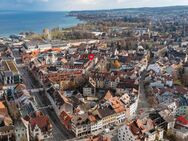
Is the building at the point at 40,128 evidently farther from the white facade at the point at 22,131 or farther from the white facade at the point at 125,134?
the white facade at the point at 125,134

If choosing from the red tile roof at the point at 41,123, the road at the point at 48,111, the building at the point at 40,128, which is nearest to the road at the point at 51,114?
the road at the point at 48,111

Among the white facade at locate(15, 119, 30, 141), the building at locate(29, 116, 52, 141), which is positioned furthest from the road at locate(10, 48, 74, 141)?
the white facade at locate(15, 119, 30, 141)

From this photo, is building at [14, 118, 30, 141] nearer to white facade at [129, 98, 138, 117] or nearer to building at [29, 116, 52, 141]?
building at [29, 116, 52, 141]

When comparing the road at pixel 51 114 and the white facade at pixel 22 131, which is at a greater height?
the white facade at pixel 22 131

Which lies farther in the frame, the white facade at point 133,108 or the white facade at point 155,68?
the white facade at point 155,68

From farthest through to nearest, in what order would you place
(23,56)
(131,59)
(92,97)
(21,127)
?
1. (23,56)
2. (131,59)
3. (92,97)
4. (21,127)

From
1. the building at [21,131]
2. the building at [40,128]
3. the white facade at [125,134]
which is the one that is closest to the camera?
the building at [21,131]

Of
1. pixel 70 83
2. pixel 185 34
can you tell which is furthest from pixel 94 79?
pixel 185 34

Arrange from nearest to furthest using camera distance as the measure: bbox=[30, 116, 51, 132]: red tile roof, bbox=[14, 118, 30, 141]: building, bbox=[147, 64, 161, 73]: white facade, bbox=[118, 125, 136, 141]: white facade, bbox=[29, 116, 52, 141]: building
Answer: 1. bbox=[14, 118, 30, 141]: building
2. bbox=[118, 125, 136, 141]: white facade
3. bbox=[29, 116, 52, 141]: building
4. bbox=[30, 116, 51, 132]: red tile roof
5. bbox=[147, 64, 161, 73]: white facade

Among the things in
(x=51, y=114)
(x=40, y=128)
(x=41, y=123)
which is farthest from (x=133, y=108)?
(x=40, y=128)

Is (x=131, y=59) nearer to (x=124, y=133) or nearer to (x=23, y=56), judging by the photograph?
(x=23, y=56)

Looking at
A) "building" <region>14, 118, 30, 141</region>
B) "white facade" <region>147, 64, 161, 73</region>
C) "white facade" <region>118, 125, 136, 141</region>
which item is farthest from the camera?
"white facade" <region>147, 64, 161, 73</region>
